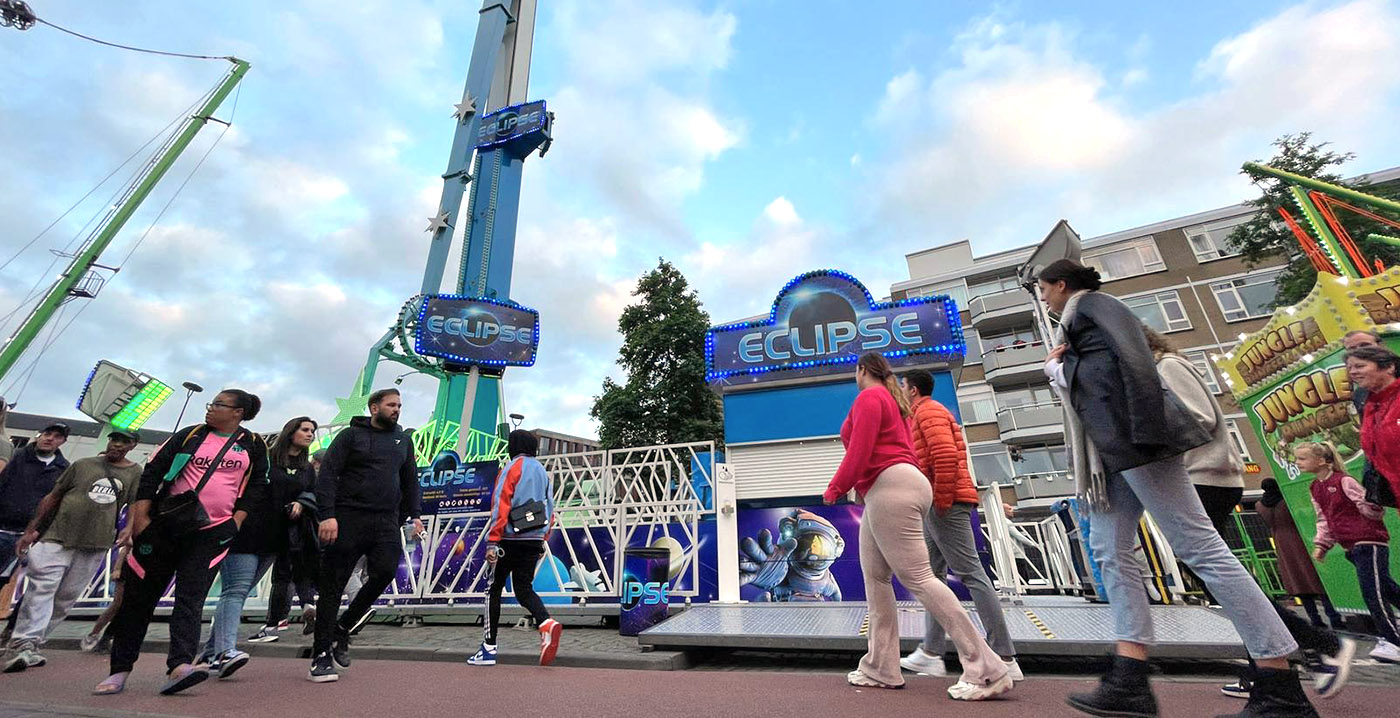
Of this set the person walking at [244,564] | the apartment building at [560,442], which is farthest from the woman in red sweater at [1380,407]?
the apartment building at [560,442]

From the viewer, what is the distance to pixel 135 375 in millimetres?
17688

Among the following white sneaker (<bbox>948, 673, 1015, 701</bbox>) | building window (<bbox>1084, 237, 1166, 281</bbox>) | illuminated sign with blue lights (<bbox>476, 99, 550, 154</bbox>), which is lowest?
white sneaker (<bbox>948, 673, 1015, 701</bbox>)

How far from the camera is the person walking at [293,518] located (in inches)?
180

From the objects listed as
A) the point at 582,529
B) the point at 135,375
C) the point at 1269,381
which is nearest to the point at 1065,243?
the point at 1269,381

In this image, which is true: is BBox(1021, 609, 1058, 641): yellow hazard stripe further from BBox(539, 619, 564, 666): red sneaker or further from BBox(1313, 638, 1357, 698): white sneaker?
BBox(539, 619, 564, 666): red sneaker

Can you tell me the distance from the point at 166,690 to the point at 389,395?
193 centimetres

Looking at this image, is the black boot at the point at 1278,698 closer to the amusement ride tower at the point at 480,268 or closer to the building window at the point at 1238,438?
A: the amusement ride tower at the point at 480,268

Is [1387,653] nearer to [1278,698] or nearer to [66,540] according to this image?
[1278,698]

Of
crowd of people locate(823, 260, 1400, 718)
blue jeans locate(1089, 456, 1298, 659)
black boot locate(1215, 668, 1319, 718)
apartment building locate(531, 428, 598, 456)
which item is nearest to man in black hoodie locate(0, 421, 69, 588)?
crowd of people locate(823, 260, 1400, 718)

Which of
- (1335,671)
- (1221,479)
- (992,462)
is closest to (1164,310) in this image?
(992,462)

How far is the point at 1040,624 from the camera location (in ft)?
13.4

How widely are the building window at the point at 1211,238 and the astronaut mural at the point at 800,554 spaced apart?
2850 cm

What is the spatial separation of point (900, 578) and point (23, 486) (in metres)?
6.83

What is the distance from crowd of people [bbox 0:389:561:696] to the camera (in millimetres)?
3213
